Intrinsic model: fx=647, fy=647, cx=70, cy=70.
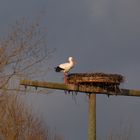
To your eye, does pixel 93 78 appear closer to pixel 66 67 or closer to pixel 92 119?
pixel 92 119

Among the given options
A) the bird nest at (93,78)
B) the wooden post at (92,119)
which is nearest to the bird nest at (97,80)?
the bird nest at (93,78)

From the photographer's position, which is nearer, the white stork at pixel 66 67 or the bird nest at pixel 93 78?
the bird nest at pixel 93 78

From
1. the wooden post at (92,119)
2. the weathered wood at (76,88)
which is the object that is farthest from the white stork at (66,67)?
the wooden post at (92,119)

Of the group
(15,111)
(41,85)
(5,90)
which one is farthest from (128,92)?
(15,111)

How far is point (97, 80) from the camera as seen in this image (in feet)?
46.6

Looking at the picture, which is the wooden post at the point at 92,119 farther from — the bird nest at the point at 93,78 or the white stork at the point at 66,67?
the white stork at the point at 66,67

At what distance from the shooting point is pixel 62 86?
13594 mm

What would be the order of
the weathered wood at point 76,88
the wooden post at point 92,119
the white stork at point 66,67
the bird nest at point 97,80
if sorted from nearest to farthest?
the weathered wood at point 76,88
the wooden post at point 92,119
the bird nest at point 97,80
the white stork at point 66,67

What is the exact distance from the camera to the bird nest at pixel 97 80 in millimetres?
14219

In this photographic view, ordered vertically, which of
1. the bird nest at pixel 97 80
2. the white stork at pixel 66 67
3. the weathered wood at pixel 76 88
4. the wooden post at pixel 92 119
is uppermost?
the white stork at pixel 66 67

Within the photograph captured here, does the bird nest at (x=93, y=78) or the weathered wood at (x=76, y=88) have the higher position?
the bird nest at (x=93, y=78)

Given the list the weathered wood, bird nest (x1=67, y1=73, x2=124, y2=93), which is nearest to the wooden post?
the weathered wood

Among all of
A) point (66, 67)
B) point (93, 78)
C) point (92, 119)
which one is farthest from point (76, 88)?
point (66, 67)

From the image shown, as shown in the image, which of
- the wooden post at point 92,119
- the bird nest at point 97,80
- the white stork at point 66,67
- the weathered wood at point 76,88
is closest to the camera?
the weathered wood at point 76,88
